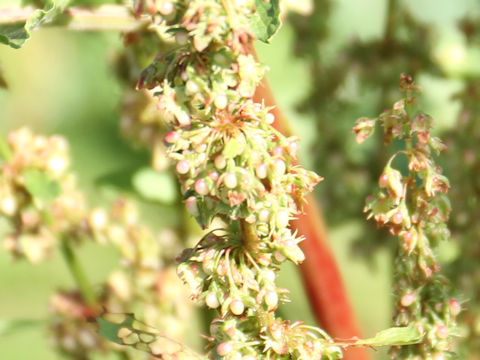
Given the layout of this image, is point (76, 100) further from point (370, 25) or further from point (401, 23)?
point (401, 23)

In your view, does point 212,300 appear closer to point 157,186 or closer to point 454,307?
point 454,307

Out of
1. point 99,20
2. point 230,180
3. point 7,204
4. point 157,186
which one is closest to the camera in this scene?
point 230,180

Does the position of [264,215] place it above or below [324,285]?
below

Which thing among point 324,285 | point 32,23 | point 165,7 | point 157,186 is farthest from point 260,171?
point 157,186

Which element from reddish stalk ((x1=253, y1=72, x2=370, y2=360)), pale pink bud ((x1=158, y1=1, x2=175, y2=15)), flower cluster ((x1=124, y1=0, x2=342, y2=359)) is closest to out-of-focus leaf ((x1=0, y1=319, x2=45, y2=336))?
reddish stalk ((x1=253, y1=72, x2=370, y2=360))

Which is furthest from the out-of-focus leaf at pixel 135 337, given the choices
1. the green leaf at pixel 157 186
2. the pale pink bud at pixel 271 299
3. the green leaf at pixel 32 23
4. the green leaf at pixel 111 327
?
the green leaf at pixel 157 186

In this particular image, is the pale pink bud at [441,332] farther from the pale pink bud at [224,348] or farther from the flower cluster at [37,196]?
the flower cluster at [37,196]
